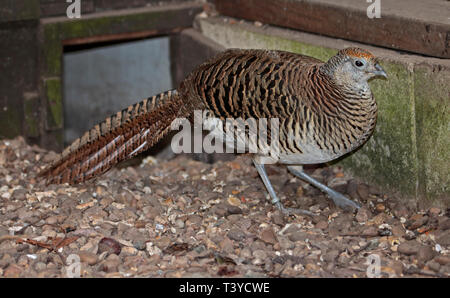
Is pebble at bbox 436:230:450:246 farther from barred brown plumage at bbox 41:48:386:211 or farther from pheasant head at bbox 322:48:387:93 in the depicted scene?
pheasant head at bbox 322:48:387:93

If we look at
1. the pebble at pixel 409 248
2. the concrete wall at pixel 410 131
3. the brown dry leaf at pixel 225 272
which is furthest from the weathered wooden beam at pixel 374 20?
the brown dry leaf at pixel 225 272

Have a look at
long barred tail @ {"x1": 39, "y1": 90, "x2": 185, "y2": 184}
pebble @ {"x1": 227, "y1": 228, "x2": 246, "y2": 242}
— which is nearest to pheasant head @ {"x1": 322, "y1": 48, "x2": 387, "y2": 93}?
pebble @ {"x1": 227, "y1": 228, "x2": 246, "y2": 242}

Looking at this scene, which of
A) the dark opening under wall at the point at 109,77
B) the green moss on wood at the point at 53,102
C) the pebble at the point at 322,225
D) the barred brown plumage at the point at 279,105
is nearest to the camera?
the barred brown plumage at the point at 279,105

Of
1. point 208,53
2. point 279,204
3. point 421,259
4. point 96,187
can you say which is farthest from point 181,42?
point 421,259

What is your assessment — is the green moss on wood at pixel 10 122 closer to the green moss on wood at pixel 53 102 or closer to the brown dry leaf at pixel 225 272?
the green moss on wood at pixel 53 102

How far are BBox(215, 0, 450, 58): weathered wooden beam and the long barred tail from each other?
3.88 feet

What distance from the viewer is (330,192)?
4.13m

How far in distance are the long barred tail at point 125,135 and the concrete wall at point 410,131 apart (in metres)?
1.18

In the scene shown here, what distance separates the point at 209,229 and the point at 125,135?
989 millimetres

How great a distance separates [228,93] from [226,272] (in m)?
1.18

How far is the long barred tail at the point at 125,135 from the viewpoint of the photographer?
4.30 meters

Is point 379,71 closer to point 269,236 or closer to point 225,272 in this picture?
point 269,236

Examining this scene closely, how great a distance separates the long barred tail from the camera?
169 inches

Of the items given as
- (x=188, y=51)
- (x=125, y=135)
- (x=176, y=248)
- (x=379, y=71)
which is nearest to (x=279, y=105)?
(x=379, y=71)
